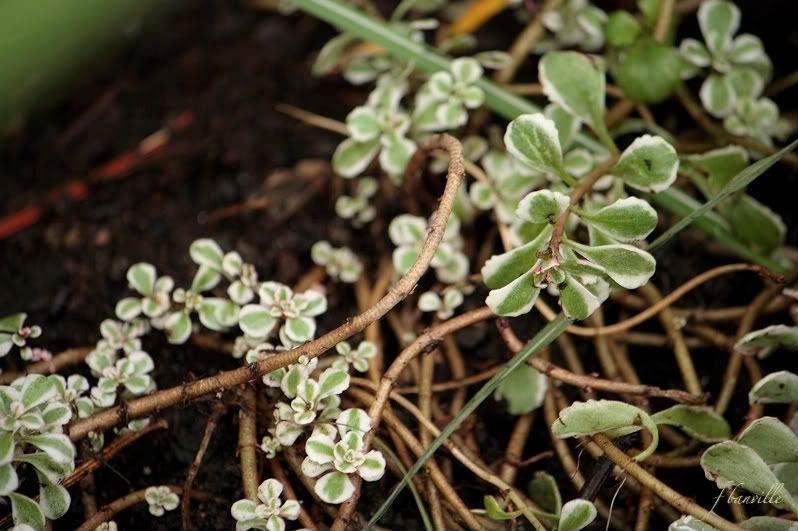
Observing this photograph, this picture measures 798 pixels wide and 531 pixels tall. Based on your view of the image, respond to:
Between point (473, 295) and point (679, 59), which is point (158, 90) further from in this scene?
point (679, 59)

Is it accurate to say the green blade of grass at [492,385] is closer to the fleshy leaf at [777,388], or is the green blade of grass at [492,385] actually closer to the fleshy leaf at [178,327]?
the fleshy leaf at [777,388]

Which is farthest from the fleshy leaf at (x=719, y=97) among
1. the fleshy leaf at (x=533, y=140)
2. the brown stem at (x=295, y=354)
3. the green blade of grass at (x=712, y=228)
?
the brown stem at (x=295, y=354)

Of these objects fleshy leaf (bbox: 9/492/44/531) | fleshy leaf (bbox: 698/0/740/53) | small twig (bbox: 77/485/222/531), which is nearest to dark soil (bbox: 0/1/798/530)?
small twig (bbox: 77/485/222/531)

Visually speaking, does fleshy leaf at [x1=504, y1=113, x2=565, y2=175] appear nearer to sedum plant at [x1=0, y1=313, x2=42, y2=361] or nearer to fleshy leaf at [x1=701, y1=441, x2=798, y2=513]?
fleshy leaf at [x1=701, y1=441, x2=798, y2=513]

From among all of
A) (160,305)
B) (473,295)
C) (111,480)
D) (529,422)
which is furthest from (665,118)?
(111,480)

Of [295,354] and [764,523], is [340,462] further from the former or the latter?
[764,523]

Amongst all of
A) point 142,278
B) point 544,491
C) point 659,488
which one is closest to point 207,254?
point 142,278
